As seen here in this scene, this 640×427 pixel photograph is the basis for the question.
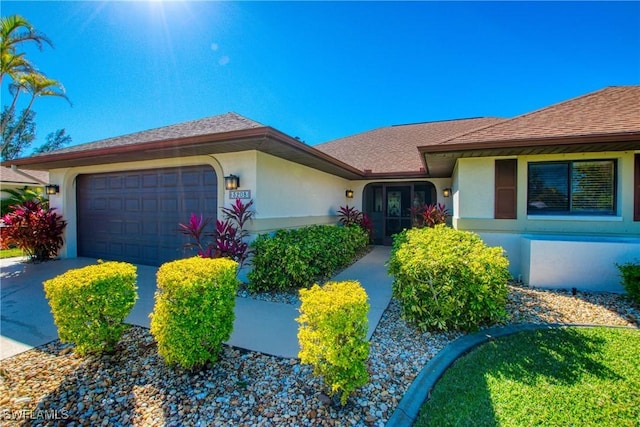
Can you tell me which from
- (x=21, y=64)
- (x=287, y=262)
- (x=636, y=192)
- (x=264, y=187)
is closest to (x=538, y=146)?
(x=636, y=192)

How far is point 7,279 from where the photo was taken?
6754mm

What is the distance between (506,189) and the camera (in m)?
6.81

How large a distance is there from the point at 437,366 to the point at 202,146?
227 inches

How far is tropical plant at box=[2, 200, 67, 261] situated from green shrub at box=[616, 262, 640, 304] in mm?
14416

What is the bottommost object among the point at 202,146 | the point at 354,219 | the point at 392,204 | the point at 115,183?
the point at 354,219

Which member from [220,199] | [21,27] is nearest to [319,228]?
[220,199]

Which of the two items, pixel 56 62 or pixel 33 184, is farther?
pixel 33 184

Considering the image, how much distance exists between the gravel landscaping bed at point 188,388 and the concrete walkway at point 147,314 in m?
0.31

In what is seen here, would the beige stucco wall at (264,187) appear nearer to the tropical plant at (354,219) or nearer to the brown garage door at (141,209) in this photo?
the brown garage door at (141,209)

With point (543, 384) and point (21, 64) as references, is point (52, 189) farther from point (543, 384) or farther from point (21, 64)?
point (543, 384)

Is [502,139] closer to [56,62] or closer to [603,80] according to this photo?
[603,80]

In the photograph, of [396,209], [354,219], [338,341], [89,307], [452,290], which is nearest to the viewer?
[338,341]

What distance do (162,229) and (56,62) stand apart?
1006 centimetres

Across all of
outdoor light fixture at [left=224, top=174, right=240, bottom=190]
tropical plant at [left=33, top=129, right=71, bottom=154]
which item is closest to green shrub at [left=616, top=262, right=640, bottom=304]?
outdoor light fixture at [left=224, top=174, right=240, bottom=190]
